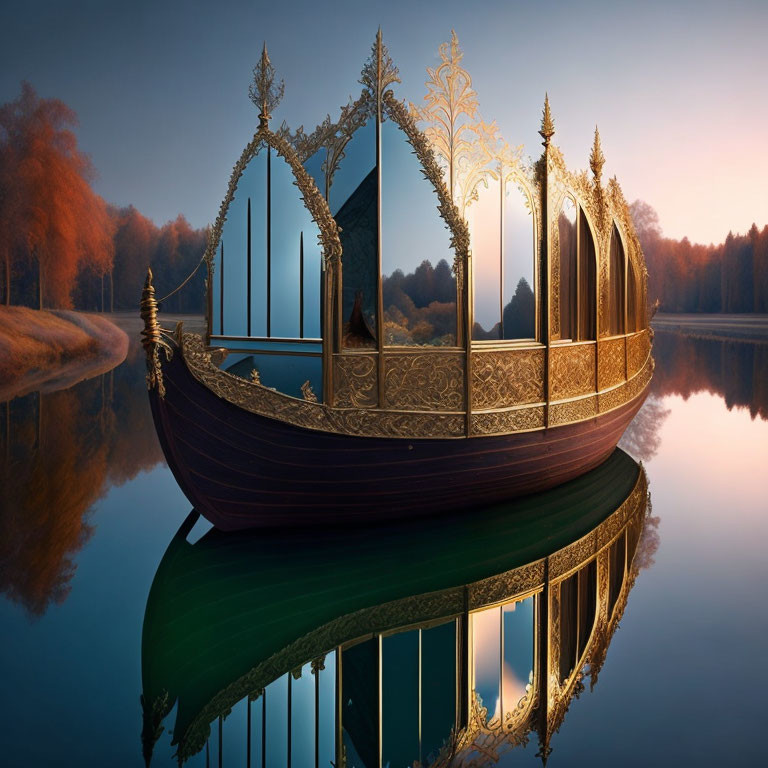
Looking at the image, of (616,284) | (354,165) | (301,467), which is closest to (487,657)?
(301,467)

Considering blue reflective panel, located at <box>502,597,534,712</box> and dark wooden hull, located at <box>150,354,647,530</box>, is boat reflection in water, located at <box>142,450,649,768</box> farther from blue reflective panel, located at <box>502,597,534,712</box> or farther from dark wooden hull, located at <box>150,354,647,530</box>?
dark wooden hull, located at <box>150,354,647,530</box>

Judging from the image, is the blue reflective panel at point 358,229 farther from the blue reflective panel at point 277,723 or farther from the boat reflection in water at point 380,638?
the blue reflective panel at point 277,723

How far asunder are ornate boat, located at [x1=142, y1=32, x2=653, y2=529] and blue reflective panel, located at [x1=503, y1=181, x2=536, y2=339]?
0.01m

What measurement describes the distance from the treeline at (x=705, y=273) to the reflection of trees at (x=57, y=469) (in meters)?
14.6

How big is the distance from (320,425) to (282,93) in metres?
2.12

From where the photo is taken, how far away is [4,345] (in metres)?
12.3

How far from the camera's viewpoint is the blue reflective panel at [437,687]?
2.77m

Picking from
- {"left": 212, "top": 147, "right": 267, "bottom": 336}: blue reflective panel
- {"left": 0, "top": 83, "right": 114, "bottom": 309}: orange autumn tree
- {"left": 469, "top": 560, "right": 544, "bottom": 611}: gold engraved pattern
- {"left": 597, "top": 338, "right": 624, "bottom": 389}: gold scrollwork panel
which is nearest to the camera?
{"left": 469, "top": 560, "right": 544, "bottom": 611}: gold engraved pattern

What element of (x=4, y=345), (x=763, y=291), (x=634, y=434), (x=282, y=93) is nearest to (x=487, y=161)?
(x=282, y=93)

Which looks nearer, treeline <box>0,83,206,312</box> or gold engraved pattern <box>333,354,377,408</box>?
gold engraved pattern <box>333,354,377,408</box>

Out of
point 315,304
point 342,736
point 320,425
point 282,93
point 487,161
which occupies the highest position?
point 282,93

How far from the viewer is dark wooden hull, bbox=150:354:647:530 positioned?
4.20m

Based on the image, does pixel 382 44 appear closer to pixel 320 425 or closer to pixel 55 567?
pixel 320 425

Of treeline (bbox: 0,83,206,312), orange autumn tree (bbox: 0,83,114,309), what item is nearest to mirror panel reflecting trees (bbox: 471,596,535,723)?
treeline (bbox: 0,83,206,312)
